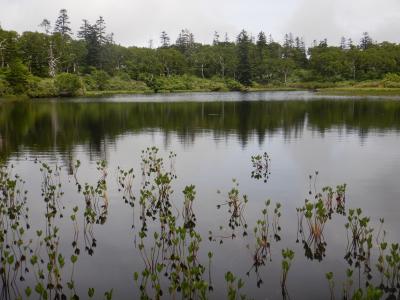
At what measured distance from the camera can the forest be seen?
129m

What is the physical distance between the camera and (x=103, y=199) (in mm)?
18594

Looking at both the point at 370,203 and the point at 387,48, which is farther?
the point at 387,48

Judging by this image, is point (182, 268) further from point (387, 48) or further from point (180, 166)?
point (387, 48)

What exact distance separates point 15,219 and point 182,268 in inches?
306

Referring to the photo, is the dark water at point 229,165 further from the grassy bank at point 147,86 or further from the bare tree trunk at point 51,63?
the bare tree trunk at point 51,63

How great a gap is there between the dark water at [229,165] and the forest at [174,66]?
74.3 m

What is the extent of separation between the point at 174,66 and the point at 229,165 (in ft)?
482

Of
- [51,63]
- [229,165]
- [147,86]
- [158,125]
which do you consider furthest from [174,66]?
[229,165]

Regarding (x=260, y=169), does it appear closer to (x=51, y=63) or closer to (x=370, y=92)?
(x=370, y=92)

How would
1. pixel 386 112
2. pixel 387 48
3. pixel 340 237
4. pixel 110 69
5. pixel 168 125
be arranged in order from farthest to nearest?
pixel 387 48
pixel 110 69
pixel 386 112
pixel 168 125
pixel 340 237

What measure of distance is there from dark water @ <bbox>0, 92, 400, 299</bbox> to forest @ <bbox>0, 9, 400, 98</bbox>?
7429 cm

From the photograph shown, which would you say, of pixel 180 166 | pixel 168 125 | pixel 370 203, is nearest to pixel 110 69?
pixel 168 125

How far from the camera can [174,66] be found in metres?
168

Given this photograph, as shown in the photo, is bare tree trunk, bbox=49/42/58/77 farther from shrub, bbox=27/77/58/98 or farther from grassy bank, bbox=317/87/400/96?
grassy bank, bbox=317/87/400/96
